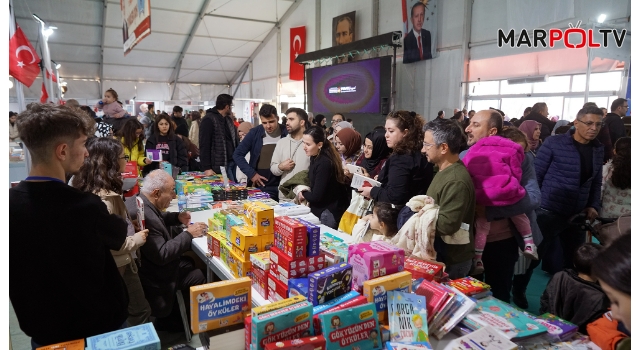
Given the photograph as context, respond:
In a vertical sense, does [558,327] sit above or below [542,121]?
below

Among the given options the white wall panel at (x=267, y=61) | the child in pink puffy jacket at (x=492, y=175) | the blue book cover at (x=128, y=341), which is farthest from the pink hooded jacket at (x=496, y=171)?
the white wall panel at (x=267, y=61)

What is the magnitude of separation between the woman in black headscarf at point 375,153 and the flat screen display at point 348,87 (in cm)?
746

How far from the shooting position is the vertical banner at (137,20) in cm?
446

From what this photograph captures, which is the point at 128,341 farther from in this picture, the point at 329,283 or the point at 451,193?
the point at 451,193

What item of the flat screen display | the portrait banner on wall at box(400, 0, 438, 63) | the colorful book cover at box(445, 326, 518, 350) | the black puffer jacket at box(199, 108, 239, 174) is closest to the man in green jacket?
the colorful book cover at box(445, 326, 518, 350)

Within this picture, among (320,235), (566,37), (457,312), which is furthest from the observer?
(566,37)

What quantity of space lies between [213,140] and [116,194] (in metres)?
2.55

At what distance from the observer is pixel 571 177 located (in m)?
3.35

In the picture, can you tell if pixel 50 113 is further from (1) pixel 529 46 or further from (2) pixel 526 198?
(1) pixel 529 46

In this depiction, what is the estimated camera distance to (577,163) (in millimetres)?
3309

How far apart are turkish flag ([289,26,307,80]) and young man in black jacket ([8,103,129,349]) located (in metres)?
14.3

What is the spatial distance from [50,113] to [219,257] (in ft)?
4.37

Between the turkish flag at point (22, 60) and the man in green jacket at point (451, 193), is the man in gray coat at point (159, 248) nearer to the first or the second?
the man in green jacket at point (451, 193)

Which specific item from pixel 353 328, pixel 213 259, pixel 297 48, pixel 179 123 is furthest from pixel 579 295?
pixel 297 48
